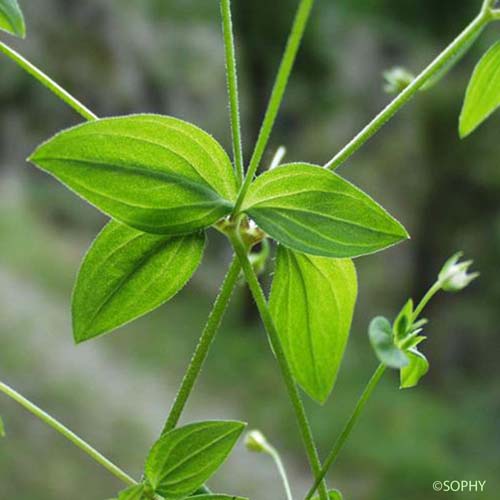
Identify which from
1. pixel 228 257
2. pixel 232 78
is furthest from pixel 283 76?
pixel 228 257

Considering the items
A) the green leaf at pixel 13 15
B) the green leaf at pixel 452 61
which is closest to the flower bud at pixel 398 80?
the green leaf at pixel 452 61

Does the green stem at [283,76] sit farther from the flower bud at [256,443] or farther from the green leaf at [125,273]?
the flower bud at [256,443]

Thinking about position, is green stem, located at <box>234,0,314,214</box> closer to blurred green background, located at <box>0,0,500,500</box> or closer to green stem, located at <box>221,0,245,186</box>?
green stem, located at <box>221,0,245,186</box>

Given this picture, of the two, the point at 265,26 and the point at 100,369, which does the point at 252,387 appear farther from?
the point at 265,26

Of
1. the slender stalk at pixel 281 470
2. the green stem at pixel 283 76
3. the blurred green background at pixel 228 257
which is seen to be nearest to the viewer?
the green stem at pixel 283 76

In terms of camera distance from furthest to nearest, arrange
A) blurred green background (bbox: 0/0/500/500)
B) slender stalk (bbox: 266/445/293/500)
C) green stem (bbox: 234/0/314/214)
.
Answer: blurred green background (bbox: 0/0/500/500) → slender stalk (bbox: 266/445/293/500) → green stem (bbox: 234/0/314/214)

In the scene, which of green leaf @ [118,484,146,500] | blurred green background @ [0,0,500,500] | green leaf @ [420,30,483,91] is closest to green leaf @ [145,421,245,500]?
green leaf @ [118,484,146,500]
